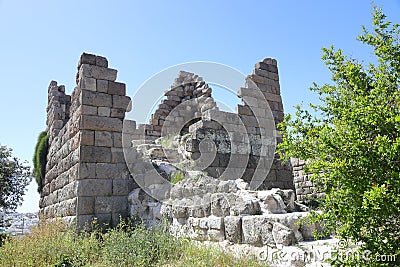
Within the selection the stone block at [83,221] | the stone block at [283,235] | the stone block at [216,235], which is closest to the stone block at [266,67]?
the stone block at [216,235]

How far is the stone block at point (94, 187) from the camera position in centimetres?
633

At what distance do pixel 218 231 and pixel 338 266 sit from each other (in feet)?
6.43

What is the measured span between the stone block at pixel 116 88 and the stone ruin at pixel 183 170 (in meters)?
0.02

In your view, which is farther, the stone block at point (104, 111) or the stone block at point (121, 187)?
the stone block at point (104, 111)

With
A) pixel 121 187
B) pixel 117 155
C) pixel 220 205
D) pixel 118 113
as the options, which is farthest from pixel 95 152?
pixel 220 205

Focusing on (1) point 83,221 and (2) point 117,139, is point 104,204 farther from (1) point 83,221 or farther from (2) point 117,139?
(2) point 117,139

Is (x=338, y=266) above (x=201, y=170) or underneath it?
underneath

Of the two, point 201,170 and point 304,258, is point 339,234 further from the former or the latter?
point 201,170

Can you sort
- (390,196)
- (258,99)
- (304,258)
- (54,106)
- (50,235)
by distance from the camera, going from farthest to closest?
1. (54,106)
2. (258,99)
3. (50,235)
4. (304,258)
5. (390,196)

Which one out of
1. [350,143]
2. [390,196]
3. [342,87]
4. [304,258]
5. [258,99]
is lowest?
[304,258]

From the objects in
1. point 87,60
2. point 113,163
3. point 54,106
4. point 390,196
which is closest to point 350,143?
point 390,196

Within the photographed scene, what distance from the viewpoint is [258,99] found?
8.56 metres

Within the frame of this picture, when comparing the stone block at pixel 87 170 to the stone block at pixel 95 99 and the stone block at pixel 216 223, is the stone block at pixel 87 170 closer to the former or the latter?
the stone block at pixel 95 99

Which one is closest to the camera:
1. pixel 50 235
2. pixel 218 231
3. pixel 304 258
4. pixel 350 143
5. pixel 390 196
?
pixel 390 196
